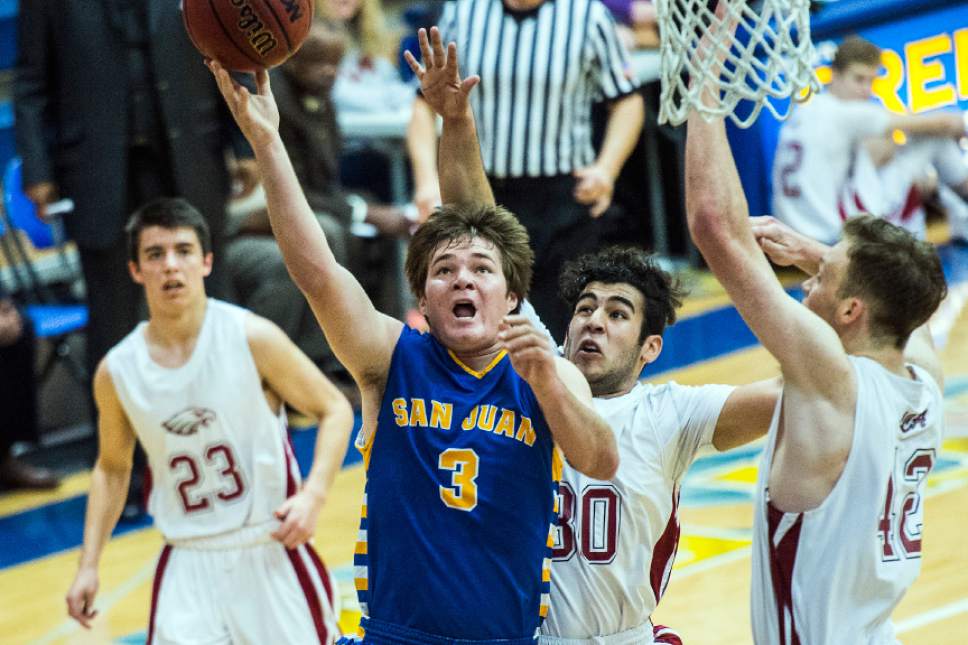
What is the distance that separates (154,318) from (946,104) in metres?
7.16

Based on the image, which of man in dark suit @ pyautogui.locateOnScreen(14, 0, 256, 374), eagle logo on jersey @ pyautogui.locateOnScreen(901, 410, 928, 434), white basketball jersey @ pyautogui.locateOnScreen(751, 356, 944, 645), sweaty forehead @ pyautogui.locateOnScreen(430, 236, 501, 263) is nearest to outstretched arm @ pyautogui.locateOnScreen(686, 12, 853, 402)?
white basketball jersey @ pyautogui.locateOnScreen(751, 356, 944, 645)

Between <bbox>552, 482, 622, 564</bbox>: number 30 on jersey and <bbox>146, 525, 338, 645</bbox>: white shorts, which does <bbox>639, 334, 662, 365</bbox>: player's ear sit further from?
<bbox>146, 525, 338, 645</bbox>: white shorts

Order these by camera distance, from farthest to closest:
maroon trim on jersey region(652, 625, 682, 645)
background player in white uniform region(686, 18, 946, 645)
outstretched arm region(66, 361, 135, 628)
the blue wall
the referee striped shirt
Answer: the blue wall
the referee striped shirt
outstretched arm region(66, 361, 135, 628)
maroon trim on jersey region(652, 625, 682, 645)
background player in white uniform region(686, 18, 946, 645)

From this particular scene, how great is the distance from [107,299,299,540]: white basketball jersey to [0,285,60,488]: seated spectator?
315cm

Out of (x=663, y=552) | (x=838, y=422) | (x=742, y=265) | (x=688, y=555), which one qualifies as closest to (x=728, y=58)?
(x=742, y=265)

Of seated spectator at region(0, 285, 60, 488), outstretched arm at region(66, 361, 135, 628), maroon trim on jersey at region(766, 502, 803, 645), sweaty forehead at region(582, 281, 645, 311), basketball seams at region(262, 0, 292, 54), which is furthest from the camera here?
seated spectator at region(0, 285, 60, 488)

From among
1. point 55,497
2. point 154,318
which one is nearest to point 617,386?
point 154,318

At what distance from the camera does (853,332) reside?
3.90 m

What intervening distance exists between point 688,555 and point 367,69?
4920 mm

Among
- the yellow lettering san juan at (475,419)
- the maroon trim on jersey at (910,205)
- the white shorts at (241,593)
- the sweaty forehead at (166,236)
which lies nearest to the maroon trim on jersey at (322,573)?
the white shorts at (241,593)

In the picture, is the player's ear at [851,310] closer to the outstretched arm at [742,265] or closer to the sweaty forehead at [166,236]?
the outstretched arm at [742,265]

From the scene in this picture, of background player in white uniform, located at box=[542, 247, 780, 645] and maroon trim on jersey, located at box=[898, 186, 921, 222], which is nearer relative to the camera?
background player in white uniform, located at box=[542, 247, 780, 645]

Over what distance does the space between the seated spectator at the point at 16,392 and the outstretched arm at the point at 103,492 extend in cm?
312

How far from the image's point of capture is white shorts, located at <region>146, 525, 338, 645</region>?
5.23 metres
